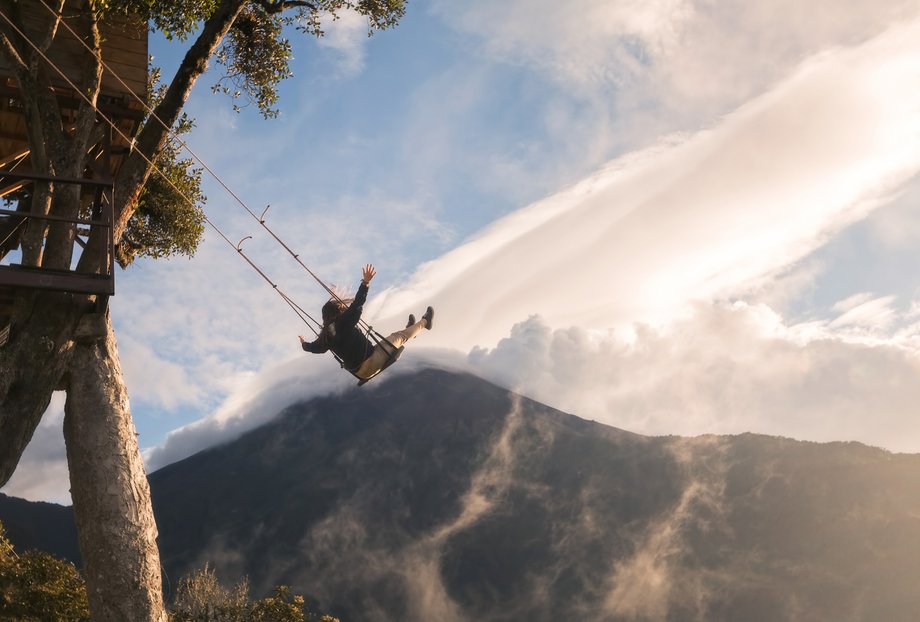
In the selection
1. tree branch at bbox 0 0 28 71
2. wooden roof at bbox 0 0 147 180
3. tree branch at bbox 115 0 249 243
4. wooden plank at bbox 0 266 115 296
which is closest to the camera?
wooden plank at bbox 0 266 115 296

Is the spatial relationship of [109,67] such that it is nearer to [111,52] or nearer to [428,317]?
[111,52]

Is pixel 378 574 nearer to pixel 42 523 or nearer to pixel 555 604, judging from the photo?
pixel 555 604

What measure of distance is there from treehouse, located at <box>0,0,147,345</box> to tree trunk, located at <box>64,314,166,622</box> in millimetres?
872

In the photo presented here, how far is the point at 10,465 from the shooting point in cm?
853

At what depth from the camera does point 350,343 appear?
13695 mm

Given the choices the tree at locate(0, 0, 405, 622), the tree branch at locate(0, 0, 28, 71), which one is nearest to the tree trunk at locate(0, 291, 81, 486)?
the tree at locate(0, 0, 405, 622)

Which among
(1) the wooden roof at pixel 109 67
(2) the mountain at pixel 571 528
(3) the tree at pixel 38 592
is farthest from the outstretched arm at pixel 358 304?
(2) the mountain at pixel 571 528

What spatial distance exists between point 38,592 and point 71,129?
661 inches

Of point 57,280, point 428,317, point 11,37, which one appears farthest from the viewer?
point 428,317

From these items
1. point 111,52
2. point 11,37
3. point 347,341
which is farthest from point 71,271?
point 111,52

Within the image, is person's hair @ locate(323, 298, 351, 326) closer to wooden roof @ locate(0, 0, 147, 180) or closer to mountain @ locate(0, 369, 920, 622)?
wooden roof @ locate(0, 0, 147, 180)

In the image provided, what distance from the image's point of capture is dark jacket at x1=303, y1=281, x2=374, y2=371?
13391mm

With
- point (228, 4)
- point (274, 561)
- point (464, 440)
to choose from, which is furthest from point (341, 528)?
point (228, 4)

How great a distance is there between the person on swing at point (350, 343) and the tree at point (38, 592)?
15024mm
